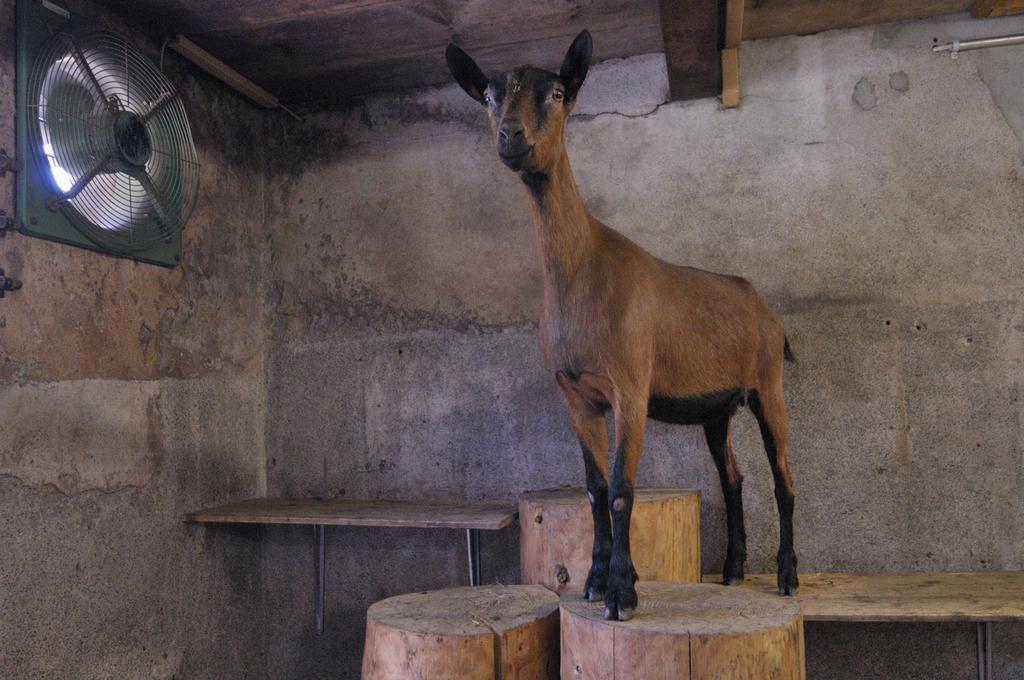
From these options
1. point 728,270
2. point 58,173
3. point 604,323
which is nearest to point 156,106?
point 58,173

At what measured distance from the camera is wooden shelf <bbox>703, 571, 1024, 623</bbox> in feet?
7.83

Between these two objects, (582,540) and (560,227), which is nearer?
(560,227)

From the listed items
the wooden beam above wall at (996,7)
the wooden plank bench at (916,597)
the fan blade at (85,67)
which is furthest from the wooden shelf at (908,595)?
the fan blade at (85,67)

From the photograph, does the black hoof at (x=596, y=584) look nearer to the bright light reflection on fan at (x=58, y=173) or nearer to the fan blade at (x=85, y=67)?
the bright light reflection on fan at (x=58, y=173)

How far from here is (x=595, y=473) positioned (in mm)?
2168

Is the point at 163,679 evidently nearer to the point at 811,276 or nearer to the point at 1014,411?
the point at 811,276

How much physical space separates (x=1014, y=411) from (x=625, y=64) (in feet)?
6.97

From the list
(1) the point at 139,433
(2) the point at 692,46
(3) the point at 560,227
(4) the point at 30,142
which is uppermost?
(2) the point at 692,46

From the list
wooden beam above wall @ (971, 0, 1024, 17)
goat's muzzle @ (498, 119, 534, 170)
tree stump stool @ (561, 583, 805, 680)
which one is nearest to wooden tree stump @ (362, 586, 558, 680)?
tree stump stool @ (561, 583, 805, 680)

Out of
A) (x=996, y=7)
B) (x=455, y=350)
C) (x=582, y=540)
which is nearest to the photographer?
(x=582, y=540)

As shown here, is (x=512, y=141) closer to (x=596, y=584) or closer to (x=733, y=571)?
(x=596, y=584)

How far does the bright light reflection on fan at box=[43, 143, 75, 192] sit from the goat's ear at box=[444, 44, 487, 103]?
136cm

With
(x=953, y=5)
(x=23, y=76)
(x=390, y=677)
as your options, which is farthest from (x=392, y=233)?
(x=953, y=5)

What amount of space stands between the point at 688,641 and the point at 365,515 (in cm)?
168
